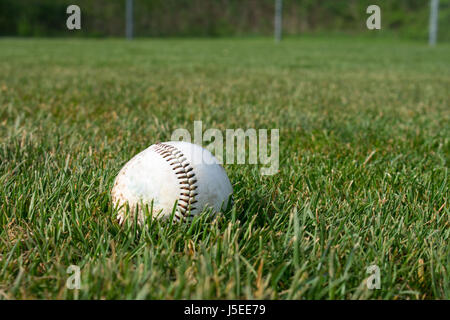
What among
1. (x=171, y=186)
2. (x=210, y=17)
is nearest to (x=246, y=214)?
(x=171, y=186)

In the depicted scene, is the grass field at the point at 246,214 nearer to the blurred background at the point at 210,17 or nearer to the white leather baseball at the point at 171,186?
the white leather baseball at the point at 171,186

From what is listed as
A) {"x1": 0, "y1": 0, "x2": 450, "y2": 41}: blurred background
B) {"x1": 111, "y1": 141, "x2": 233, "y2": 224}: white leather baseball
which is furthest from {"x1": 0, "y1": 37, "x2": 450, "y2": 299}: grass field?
{"x1": 0, "y1": 0, "x2": 450, "y2": 41}: blurred background

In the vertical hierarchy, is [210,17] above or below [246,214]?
above

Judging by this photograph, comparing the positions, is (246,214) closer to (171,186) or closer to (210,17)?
(171,186)

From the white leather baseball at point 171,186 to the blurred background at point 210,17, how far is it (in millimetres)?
28972

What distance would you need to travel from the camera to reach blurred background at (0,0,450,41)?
28.3 meters

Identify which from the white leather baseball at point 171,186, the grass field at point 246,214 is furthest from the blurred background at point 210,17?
the white leather baseball at point 171,186

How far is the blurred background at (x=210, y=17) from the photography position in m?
28.3

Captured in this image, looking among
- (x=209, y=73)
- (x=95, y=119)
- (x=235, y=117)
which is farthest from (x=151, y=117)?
(x=209, y=73)

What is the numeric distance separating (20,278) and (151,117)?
2.76 meters

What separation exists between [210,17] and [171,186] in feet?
102

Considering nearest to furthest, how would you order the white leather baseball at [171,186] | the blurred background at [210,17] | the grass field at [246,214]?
the grass field at [246,214] < the white leather baseball at [171,186] < the blurred background at [210,17]

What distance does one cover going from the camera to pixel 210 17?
31266 millimetres
